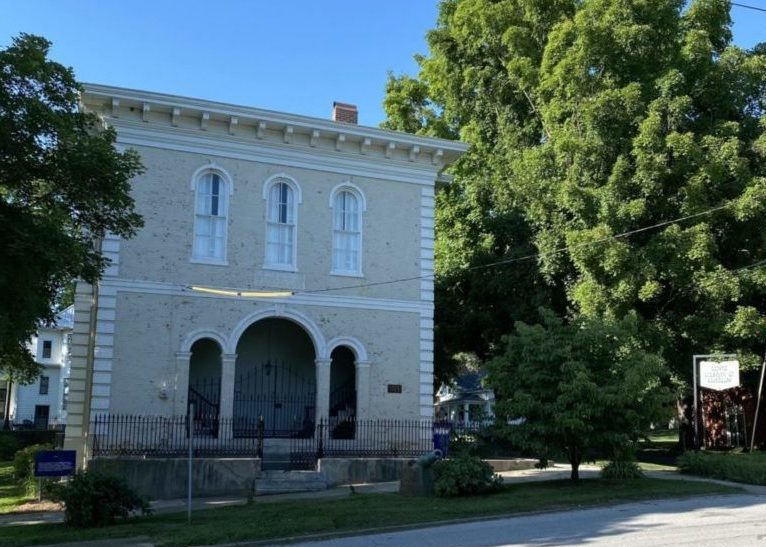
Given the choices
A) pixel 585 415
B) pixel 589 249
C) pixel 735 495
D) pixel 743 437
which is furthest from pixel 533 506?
pixel 743 437

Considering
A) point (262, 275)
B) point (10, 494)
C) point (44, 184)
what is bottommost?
point (10, 494)

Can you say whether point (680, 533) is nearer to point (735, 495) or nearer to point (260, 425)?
point (735, 495)

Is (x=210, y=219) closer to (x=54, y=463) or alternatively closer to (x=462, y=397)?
(x=54, y=463)

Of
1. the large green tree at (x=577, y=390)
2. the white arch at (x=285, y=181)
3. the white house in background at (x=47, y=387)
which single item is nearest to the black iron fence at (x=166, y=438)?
the white arch at (x=285, y=181)

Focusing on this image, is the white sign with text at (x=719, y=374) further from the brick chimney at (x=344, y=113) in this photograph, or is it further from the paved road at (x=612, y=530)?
the brick chimney at (x=344, y=113)

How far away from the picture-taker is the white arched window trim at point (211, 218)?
20188 millimetres

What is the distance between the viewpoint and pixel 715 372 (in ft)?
66.7

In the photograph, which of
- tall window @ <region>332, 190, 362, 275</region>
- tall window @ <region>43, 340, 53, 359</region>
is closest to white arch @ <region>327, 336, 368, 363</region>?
tall window @ <region>332, 190, 362, 275</region>

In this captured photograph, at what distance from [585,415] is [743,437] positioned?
46.8 feet

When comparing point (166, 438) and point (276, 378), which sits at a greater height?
point (276, 378)

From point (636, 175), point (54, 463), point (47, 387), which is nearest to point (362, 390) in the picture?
point (54, 463)

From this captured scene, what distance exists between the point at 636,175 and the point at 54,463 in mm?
17176

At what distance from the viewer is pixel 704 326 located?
22328 millimetres

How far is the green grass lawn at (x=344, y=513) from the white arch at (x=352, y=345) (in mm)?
5321
